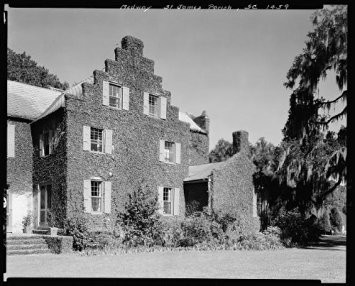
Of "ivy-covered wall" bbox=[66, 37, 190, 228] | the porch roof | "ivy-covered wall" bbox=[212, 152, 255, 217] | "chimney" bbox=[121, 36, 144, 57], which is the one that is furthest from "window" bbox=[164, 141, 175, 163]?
"chimney" bbox=[121, 36, 144, 57]

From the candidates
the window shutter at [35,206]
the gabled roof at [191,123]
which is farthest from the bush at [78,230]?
the gabled roof at [191,123]

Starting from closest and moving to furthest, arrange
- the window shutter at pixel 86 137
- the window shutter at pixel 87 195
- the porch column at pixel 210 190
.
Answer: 1. the window shutter at pixel 87 195
2. the window shutter at pixel 86 137
3. the porch column at pixel 210 190

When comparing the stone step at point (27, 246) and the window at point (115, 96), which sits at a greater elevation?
the window at point (115, 96)

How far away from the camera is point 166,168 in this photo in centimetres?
2291

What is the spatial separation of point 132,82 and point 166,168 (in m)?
5.39

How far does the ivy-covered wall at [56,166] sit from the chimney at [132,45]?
526 cm

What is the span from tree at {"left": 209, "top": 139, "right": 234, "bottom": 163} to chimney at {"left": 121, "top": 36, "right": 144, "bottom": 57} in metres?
38.5

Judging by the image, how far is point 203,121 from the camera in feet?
110

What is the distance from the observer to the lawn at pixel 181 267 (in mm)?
10352

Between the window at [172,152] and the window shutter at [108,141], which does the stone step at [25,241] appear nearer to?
the window shutter at [108,141]

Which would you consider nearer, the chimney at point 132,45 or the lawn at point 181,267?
the lawn at point 181,267

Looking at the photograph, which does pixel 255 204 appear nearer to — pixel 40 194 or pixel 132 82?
pixel 132 82

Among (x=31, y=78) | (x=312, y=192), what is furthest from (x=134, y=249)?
(x=31, y=78)

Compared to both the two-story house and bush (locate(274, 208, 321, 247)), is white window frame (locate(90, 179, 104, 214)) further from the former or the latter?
bush (locate(274, 208, 321, 247))
